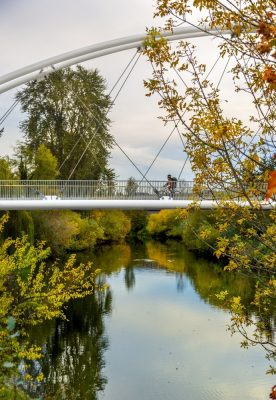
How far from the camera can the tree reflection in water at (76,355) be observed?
10.8 meters

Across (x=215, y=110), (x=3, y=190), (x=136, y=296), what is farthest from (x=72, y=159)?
(x=215, y=110)

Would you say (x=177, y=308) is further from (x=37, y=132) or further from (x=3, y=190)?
(x=37, y=132)

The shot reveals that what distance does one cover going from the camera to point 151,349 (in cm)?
1366

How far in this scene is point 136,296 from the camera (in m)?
20.2

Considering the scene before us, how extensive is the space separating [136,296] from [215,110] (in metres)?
16.4

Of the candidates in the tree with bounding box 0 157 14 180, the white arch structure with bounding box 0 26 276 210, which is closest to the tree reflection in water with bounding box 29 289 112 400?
the white arch structure with bounding box 0 26 276 210

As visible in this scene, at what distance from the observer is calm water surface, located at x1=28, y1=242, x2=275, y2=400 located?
36.3 ft

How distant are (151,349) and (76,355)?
5.72 feet

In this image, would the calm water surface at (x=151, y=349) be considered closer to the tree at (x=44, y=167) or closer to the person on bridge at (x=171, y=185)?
the person on bridge at (x=171, y=185)

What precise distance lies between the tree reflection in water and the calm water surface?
0.02m

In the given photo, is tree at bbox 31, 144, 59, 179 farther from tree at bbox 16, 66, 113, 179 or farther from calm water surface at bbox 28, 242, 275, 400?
calm water surface at bbox 28, 242, 275, 400

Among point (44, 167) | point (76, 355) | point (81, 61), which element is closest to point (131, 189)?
point (81, 61)

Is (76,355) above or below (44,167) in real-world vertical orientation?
below

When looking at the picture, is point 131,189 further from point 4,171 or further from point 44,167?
point 44,167
